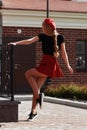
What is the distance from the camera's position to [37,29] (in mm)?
19734

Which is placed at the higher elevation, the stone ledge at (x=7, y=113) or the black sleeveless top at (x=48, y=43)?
the black sleeveless top at (x=48, y=43)

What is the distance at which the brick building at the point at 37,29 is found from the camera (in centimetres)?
1917

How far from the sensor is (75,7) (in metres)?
20.9

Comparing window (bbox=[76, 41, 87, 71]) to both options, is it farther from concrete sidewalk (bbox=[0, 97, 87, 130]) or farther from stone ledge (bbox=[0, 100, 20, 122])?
stone ledge (bbox=[0, 100, 20, 122])

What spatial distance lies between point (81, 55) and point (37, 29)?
225 cm

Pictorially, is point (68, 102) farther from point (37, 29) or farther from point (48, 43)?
point (37, 29)

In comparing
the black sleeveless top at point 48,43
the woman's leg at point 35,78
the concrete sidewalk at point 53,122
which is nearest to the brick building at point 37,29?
the concrete sidewalk at point 53,122

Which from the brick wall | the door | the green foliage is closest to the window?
Result: the brick wall

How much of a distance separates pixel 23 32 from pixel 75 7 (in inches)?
A: 110

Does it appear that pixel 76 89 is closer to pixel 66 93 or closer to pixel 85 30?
pixel 66 93

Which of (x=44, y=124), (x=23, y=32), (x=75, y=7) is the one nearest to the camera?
(x=44, y=124)

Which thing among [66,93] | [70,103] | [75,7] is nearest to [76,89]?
[66,93]

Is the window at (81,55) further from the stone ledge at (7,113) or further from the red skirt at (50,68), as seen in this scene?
the red skirt at (50,68)

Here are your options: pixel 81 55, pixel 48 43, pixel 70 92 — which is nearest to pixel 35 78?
pixel 48 43
